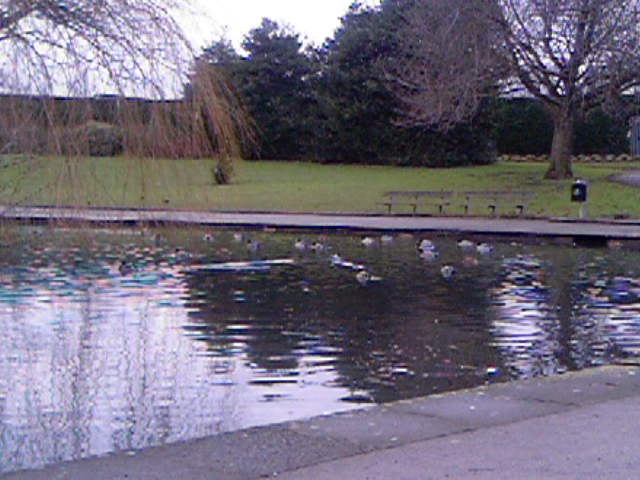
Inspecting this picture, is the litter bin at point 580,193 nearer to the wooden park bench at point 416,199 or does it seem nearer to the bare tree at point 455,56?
the wooden park bench at point 416,199

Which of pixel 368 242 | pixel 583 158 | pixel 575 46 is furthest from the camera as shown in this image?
pixel 583 158

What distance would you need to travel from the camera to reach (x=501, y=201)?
3866 cm

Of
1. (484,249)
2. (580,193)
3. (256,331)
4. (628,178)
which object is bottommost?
(484,249)

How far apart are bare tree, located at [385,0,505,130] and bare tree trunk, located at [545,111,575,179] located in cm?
271

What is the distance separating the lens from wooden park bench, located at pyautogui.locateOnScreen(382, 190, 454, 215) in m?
38.5

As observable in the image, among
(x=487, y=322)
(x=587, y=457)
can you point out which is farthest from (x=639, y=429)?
(x=487, y=322)

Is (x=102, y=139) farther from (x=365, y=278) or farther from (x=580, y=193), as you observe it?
(x=580, y=193)

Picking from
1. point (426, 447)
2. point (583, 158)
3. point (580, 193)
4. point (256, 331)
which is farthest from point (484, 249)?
point (583, 158)

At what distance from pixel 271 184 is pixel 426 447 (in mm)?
39519

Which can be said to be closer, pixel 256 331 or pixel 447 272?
pixel 256 331

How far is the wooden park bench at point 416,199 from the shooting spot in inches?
1517

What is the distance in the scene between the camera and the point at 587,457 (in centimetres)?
802

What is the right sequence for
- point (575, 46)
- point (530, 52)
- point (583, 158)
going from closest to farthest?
point (575, 46) → point (530, 52) → point (583, 158)

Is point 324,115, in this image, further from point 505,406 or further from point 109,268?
point 505,406
